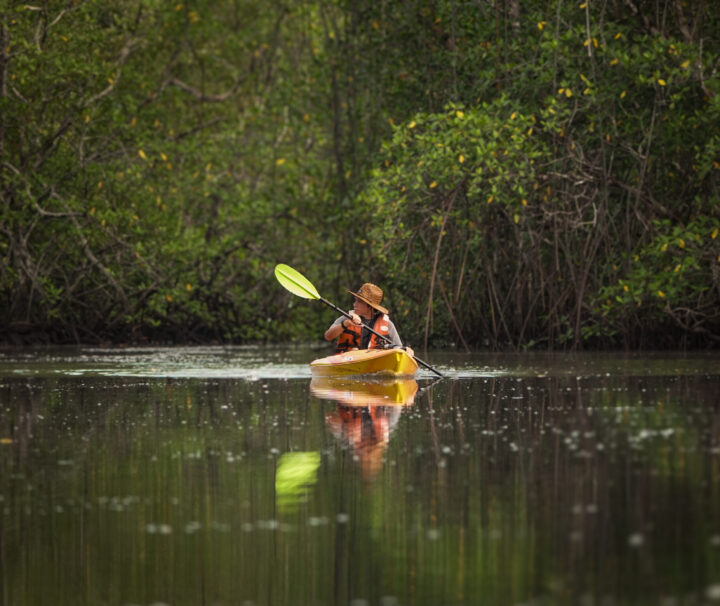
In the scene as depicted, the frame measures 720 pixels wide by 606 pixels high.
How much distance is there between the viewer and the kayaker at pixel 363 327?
1460 cm

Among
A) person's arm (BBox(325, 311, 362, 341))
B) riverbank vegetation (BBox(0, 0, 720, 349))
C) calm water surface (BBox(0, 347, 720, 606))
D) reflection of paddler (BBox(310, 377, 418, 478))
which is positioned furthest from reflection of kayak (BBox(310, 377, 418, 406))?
riverbank vegetation (BBox(0, 0, 720, 349))

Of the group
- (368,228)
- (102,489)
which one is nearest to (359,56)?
(368,228)

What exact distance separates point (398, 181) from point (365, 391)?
268 inches

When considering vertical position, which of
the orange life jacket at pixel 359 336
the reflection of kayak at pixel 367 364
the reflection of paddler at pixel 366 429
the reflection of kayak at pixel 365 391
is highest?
the orange life jacket at pixel 359 336

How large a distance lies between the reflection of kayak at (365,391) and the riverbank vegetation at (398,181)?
4.48 metres

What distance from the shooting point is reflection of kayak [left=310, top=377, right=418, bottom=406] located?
1098cm

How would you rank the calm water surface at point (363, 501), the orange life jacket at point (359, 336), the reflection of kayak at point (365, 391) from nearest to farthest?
the calm water surface at point (363, 501) → the reflection of kayak at point (365, 391) → the orange life jacket at point (359, 336)

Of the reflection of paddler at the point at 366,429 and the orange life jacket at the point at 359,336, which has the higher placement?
the orange life jacket at the point at 359,336

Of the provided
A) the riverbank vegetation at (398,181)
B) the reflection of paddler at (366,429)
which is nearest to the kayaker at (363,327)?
the riverbank vegetation at (398,181)

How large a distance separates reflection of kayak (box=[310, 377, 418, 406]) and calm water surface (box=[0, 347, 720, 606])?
0.68 feet

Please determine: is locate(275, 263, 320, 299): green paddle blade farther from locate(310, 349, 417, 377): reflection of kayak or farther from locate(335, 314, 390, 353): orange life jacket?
locate(310, 349, 417, 377): reflection of kayak

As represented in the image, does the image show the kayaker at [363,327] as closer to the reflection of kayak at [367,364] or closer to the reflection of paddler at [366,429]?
the reflection of kayak at [367,364]

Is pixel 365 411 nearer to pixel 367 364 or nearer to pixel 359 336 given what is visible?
pixel 367 364

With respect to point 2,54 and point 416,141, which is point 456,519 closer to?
point 416,141
